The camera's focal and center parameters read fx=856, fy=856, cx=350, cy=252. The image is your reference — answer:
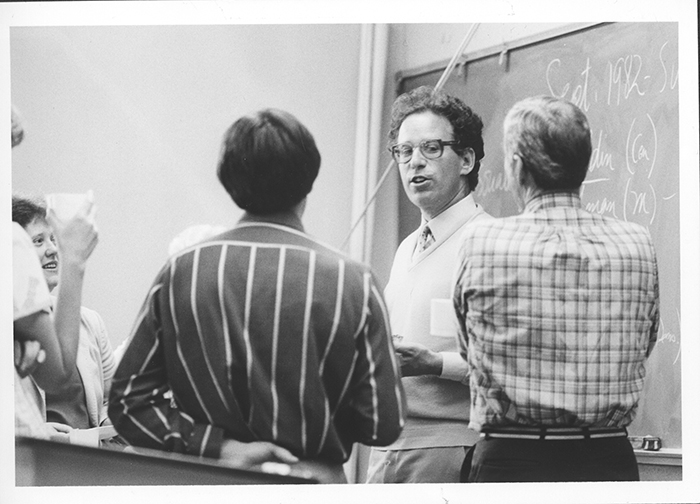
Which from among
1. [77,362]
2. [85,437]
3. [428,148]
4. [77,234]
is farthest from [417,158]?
[85,437]

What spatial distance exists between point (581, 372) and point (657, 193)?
570 millimetres

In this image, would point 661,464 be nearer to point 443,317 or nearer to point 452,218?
point 443,317

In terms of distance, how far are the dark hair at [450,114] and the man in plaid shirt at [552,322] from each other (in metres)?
0.08

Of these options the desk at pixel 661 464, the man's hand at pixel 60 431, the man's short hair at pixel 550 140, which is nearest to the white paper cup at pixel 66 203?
the man's hand at pixel 60 431

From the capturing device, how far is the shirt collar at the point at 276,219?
2.22m

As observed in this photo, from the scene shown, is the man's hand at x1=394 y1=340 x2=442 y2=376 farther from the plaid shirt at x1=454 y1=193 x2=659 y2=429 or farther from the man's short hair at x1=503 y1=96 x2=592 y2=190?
the man's short hair at x1=503 y1=96 x2=592 y2=190

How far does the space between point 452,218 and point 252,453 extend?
83cm

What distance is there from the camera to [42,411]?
7.74 ft

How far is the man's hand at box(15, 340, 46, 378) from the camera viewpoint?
Answer: 233 centimetres

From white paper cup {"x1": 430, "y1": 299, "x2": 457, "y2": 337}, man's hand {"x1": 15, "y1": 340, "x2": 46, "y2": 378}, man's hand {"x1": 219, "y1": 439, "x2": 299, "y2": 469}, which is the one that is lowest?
man's hand {"x1": 219, "y1": 439, "x2": 299, "y2": 469}

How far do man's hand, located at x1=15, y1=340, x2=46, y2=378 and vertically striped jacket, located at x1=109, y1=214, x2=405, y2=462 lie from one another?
0.29 m

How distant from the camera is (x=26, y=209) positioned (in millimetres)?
2363

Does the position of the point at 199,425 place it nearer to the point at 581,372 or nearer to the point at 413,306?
the point at 413,306

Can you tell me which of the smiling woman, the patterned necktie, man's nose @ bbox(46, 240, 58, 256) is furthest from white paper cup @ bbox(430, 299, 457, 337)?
man's nose @ bbox(46, 240, 58, 256)
